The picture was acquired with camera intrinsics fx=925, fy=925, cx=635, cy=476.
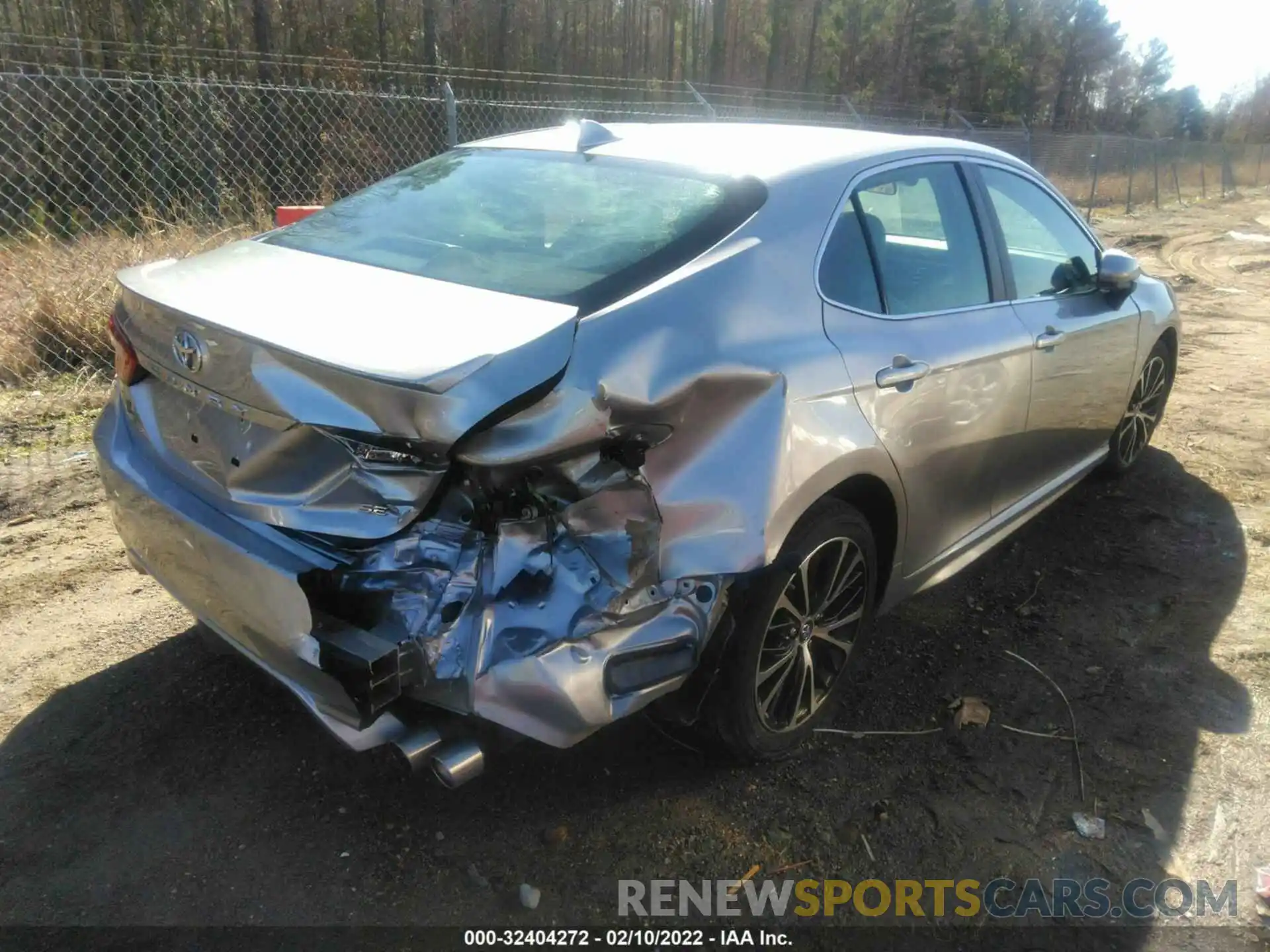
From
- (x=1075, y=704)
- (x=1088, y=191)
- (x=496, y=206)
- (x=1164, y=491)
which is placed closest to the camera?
(x=496, y=206)

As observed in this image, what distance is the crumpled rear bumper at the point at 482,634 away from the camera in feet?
6.57

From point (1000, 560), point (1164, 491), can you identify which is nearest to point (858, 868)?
point (1000, 560)

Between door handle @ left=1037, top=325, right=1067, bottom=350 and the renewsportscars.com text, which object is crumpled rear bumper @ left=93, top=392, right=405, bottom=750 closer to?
the renewsportscars.com text

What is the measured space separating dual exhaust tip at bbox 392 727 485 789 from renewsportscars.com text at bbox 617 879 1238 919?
0.60 metres

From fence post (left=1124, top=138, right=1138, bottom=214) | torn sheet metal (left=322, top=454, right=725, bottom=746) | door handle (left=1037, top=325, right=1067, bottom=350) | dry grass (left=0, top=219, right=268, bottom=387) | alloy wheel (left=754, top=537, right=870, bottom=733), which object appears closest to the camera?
torn sheet metal (left=322, top=454, right=725, bottom=746)

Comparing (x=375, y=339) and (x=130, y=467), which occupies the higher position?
(x=375, y=339)

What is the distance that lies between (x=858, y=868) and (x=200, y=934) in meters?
1.64

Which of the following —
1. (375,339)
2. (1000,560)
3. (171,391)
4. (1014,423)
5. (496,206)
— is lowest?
(1000,560)

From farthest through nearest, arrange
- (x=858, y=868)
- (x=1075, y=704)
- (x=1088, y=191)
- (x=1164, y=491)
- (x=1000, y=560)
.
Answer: (x=1088, y=191) < (x=1164, y=491) < (x=1000, y=560) < (x=1075, y=704) < (x=858, y=868)

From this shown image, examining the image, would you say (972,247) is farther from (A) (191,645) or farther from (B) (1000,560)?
(A) (191,645)

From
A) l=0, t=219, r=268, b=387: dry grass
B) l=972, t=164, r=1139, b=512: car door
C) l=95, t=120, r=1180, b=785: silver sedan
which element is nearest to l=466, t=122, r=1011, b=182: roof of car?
l=95, t=120, r=1180, b=785: silver sedan

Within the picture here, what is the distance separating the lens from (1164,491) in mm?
4977

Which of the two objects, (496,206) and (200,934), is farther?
(496,206)

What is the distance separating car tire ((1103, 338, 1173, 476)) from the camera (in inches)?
188
